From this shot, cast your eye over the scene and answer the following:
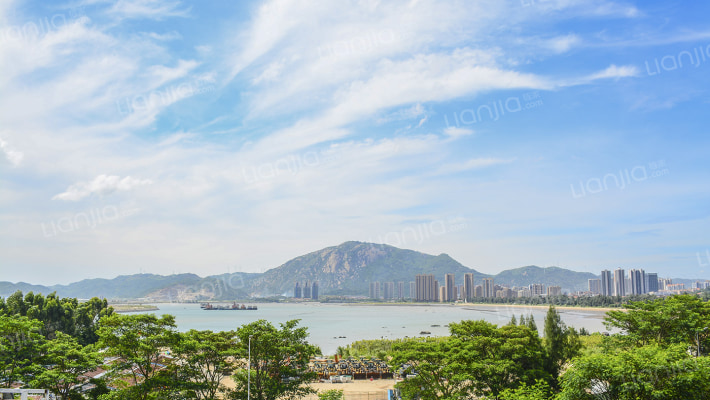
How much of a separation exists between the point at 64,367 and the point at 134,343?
260cm

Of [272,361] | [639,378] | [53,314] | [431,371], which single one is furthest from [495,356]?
[53,314]

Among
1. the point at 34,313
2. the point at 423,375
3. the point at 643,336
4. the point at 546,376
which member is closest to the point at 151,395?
the point at 423,375

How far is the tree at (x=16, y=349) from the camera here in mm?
15984

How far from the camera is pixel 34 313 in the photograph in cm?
3017

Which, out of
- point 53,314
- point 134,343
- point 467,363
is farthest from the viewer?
point 53,314

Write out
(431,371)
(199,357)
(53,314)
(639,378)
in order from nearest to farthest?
(639,378) → (199,357) → (431,371) → (53,314)

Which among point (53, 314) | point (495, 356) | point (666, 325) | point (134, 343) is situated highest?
point (134, 343)

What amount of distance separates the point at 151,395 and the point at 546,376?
16.7 m

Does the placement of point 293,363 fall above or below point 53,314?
below

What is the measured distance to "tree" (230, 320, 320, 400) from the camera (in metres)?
17.8

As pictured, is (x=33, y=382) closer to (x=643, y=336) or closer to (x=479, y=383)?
(x=479, y=383)

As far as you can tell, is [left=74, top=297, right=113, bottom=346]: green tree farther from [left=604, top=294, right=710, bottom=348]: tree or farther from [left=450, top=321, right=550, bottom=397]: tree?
[left=604, top=294, right=710, bottom=348]: tree

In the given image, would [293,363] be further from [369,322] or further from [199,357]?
[369,322]

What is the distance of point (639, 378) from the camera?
1320cm
